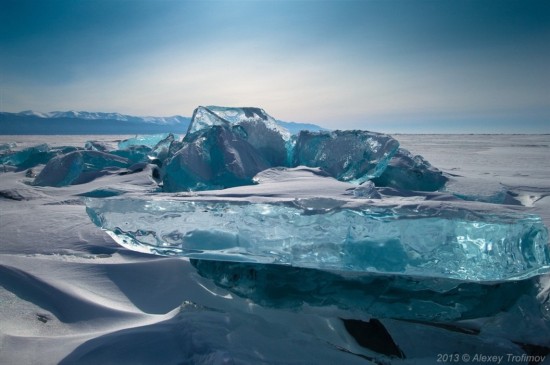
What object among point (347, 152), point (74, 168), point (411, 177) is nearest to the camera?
point (411, 177)

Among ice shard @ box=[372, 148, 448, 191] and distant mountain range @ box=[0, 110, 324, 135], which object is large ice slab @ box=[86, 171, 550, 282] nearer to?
ice shard @ box=[372, 148, 448, 191]

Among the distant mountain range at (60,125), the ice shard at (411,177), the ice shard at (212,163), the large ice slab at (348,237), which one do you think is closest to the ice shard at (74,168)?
the ice shard at (212,163)

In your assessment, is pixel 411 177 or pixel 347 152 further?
pixel 347 152

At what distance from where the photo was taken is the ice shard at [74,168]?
152 inches

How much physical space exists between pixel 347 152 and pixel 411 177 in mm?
839

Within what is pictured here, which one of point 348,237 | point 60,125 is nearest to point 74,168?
point 348,237

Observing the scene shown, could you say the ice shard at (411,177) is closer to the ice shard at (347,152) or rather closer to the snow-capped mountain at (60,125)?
the ice shard at (347,152)

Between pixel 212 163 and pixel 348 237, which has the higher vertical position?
pixel 212 163

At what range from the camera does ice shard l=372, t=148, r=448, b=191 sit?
3.27 m

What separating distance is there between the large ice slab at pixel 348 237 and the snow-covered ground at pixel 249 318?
4.0 inches

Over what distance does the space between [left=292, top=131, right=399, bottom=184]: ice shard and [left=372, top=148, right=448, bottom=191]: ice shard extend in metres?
0.13

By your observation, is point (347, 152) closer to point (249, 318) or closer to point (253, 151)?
point (253, 151)

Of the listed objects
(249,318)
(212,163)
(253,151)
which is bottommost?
(249,318)

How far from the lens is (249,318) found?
41.5 inches
